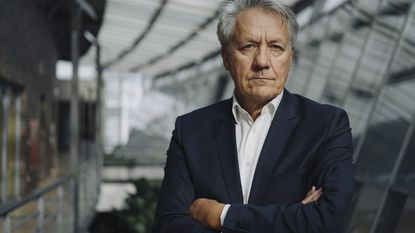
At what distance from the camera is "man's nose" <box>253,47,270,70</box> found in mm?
1561

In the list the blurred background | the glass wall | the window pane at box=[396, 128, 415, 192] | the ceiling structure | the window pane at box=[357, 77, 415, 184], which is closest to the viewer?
the window pane at box=[396, 128, 415, 192]

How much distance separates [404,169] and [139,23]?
55.5 feet

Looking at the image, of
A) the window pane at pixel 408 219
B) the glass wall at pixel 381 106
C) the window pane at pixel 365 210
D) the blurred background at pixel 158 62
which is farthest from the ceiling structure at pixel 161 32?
the window pane at pixel 408 219

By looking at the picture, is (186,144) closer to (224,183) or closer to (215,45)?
(224,183)

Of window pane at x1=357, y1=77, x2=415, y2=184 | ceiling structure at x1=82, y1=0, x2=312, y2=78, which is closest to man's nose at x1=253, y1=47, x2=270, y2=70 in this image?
window pane at x1=357, y1=77, x2=415, y2=184

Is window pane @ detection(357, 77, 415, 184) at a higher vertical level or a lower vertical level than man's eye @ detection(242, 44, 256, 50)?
lower

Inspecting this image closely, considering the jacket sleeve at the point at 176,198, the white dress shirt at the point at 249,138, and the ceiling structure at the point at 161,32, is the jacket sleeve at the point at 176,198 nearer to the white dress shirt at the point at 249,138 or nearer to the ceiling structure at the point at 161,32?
the white dress shirt at the point at 249,138

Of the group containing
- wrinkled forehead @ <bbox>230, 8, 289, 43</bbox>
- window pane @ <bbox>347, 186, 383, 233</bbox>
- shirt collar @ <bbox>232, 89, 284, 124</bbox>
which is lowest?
window pane @ <bbox>347, 186, 383, 233</bbox>

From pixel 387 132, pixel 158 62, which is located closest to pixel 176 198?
pixel 387 132

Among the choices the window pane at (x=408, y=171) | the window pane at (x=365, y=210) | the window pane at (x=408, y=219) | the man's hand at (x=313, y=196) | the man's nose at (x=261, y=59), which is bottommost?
the window pane at (x=365, y=210)

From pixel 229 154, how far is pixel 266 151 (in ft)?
0.33

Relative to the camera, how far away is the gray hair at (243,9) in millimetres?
1585

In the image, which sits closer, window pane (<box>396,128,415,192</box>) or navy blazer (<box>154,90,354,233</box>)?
navy blazer (<box>154,90,354,233</box>)

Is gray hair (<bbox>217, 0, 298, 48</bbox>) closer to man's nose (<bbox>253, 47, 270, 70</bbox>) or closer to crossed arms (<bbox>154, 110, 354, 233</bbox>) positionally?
man's nose (<bbox>253, 47, 270, 70</bbox>)
